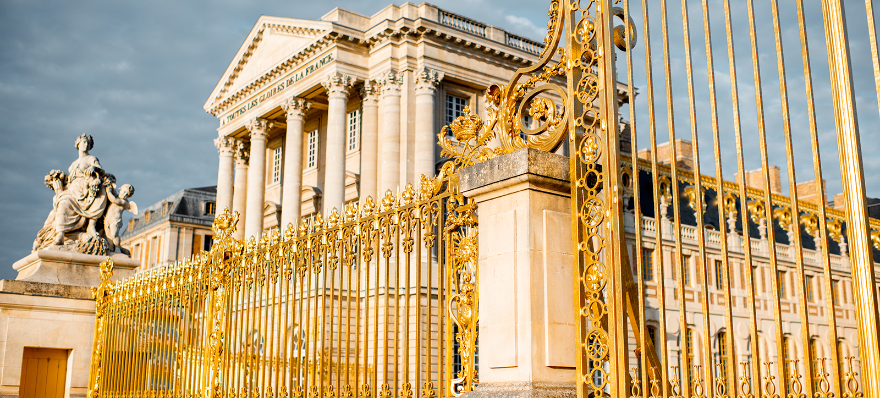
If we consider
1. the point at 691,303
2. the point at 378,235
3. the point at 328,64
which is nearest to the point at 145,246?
the point at 328,64

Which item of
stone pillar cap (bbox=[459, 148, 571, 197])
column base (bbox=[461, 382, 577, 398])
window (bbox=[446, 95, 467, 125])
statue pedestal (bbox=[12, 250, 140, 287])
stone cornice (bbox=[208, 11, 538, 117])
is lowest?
column base (bbox=[461, 382, 577, 398])

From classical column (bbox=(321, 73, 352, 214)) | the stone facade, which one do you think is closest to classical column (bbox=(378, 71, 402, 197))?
classical column (bbox=(321, 73, 352, 214))

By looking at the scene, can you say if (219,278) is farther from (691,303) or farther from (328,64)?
(691,303)

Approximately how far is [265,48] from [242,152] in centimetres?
662

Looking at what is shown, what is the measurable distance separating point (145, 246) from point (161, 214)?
342cm

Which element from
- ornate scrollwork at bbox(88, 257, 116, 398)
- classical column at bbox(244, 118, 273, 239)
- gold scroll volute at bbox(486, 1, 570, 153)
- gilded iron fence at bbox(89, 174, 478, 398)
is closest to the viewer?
gold scroll volute at bbox(486, 1, 570, 153)

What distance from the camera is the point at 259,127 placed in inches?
1575

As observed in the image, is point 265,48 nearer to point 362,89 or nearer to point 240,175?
point 362,89

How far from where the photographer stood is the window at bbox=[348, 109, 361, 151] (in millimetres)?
37875

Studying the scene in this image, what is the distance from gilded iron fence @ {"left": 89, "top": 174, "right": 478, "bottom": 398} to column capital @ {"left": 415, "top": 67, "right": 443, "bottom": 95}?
23197 mm

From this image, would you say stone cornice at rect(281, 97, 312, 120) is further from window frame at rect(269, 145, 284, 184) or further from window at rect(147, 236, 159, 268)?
window at rect(147, 236, 159, 268)

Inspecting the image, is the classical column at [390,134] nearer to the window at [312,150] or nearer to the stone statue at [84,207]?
the window at [312,150]

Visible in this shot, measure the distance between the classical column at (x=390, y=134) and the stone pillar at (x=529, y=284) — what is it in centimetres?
2738

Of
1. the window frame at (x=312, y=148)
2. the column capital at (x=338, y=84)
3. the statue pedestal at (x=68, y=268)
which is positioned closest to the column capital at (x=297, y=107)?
the column capital at (x=338, y=84)
